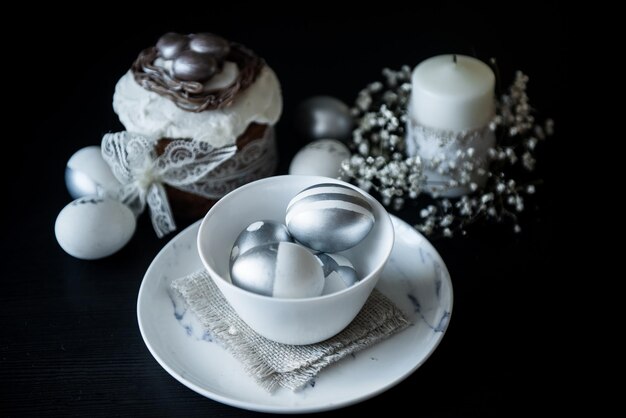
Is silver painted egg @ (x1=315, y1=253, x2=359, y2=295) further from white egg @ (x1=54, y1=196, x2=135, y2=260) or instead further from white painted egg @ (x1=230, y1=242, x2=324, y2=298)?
white egg @ (x1=54, y1=196, x2=135, y2=260)

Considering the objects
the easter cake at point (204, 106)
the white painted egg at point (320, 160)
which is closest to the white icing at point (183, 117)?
the easter cake at point (204, 106)

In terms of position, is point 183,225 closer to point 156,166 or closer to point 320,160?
point 156,166

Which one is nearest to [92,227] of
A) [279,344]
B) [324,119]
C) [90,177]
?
[90,177]

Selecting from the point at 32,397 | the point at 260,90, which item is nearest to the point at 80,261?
the point at 32,397

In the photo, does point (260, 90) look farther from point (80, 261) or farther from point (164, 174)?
point (80, 261)

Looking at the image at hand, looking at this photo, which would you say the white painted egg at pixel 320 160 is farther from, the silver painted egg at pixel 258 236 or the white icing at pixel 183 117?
the silver painted egg at pixel 258 236

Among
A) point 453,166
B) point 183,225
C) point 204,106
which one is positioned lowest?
point 183,225
